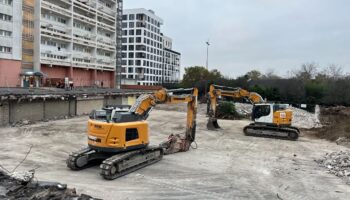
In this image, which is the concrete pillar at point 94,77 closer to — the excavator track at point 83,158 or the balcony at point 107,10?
the balcony at point 107,10

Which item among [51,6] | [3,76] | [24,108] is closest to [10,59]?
[3,76]

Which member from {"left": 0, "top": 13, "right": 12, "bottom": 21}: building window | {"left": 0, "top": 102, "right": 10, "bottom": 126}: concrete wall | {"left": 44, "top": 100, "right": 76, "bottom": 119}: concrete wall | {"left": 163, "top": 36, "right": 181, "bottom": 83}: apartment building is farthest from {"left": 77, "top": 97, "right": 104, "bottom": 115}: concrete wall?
{"left": 163, "top": 36, "right": 181, "bottom": 83}: apartment building

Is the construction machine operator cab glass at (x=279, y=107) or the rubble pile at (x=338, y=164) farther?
the construction machine operator cab glass at (x=279, y=107)

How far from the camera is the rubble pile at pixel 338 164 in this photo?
16002mm

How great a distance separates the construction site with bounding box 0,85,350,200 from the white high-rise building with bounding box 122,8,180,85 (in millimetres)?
93478

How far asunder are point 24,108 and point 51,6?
30182 mm

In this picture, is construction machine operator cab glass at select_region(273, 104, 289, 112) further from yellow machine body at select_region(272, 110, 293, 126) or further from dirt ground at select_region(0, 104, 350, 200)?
dirt ground at select_region(0, 104, 350, 200)

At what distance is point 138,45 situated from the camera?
398 ft

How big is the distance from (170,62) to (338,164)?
13105 cm

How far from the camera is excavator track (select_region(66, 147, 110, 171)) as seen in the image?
600 inches

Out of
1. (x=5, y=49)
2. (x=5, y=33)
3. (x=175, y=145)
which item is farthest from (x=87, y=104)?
(x=175, y=145)

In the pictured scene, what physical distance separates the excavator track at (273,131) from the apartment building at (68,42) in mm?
35583

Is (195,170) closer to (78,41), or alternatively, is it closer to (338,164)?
(338,164)

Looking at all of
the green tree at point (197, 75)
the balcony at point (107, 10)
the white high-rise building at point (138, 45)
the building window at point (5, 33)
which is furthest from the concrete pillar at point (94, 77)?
the white high-rise building at point (138, 45)
